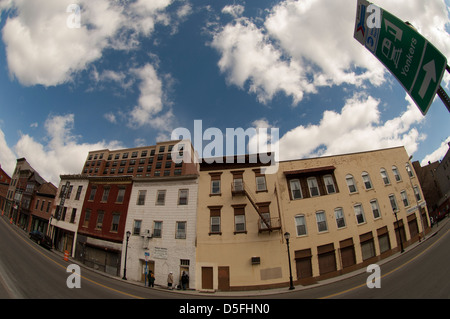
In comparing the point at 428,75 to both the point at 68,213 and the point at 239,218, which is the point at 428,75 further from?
the point at 68,213

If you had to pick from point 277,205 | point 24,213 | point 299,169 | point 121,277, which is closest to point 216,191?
point 277,205

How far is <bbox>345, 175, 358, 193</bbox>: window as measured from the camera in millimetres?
19022

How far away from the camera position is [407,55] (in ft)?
10.8

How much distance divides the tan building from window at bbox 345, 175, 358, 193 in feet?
0.34

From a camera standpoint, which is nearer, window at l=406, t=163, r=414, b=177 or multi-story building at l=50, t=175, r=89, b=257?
window at l=406, t=163, r=414, b=177

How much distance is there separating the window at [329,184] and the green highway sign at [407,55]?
1746 centimetres

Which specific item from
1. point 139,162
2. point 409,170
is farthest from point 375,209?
point 139,162

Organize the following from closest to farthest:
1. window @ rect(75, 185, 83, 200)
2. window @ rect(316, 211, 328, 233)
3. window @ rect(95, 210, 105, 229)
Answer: window @ rect(316, 211, 328, 233) → window @ rect(95, 210, 105, 229) → window @ rect(75, 185, 83, 200)

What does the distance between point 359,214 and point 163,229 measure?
21.3m

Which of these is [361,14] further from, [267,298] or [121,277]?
[121,277]

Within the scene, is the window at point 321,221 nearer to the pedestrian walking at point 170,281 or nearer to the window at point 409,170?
the window at point 409,170

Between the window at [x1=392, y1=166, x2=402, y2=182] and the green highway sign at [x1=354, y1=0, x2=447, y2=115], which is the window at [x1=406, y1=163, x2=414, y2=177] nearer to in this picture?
the window at [x1=392, y1=166, x2=402, y2=182]

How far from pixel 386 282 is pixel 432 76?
16.0 m

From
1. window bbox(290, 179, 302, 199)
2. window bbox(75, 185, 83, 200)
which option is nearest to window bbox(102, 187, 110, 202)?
window bbox(75, 185, 83, 200)
